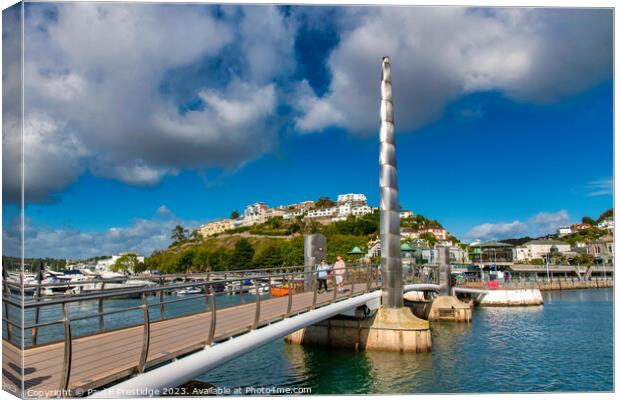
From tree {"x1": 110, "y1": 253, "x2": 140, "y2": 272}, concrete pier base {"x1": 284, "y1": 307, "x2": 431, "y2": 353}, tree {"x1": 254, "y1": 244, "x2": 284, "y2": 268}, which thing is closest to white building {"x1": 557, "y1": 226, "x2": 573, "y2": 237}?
tree {"x1": 254, "y1": 244, "x2": 284, "y2": 268}

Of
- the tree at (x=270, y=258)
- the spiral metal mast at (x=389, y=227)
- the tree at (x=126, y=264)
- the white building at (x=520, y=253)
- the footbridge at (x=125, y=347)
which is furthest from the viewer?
the tree at (x=126, y=264)

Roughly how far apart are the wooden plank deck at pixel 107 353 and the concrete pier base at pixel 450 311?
2656 cm

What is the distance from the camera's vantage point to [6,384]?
634 cm

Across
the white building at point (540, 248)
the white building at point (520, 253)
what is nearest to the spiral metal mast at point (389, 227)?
the white building at point (540, 248)

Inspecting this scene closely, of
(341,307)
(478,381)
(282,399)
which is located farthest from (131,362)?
(478,381)

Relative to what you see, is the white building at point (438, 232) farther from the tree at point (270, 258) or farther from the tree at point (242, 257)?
the tree at point (242, 257)

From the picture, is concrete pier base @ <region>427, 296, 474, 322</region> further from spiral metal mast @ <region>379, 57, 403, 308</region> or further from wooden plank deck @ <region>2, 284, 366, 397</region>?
wooden plank deck @ <region>2, 284, 366, 397</region>


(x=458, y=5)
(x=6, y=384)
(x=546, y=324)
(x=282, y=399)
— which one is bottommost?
(x=546, y=324)

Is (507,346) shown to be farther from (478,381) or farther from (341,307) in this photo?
(341,307)

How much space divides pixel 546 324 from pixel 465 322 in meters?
5.53

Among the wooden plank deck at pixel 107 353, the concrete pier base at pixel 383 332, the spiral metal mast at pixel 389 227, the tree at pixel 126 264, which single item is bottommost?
the tree at pixel 126 264

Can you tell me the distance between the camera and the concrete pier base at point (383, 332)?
1892 cm

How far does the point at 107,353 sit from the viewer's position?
6.89 meters

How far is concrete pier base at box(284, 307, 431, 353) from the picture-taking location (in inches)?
745
